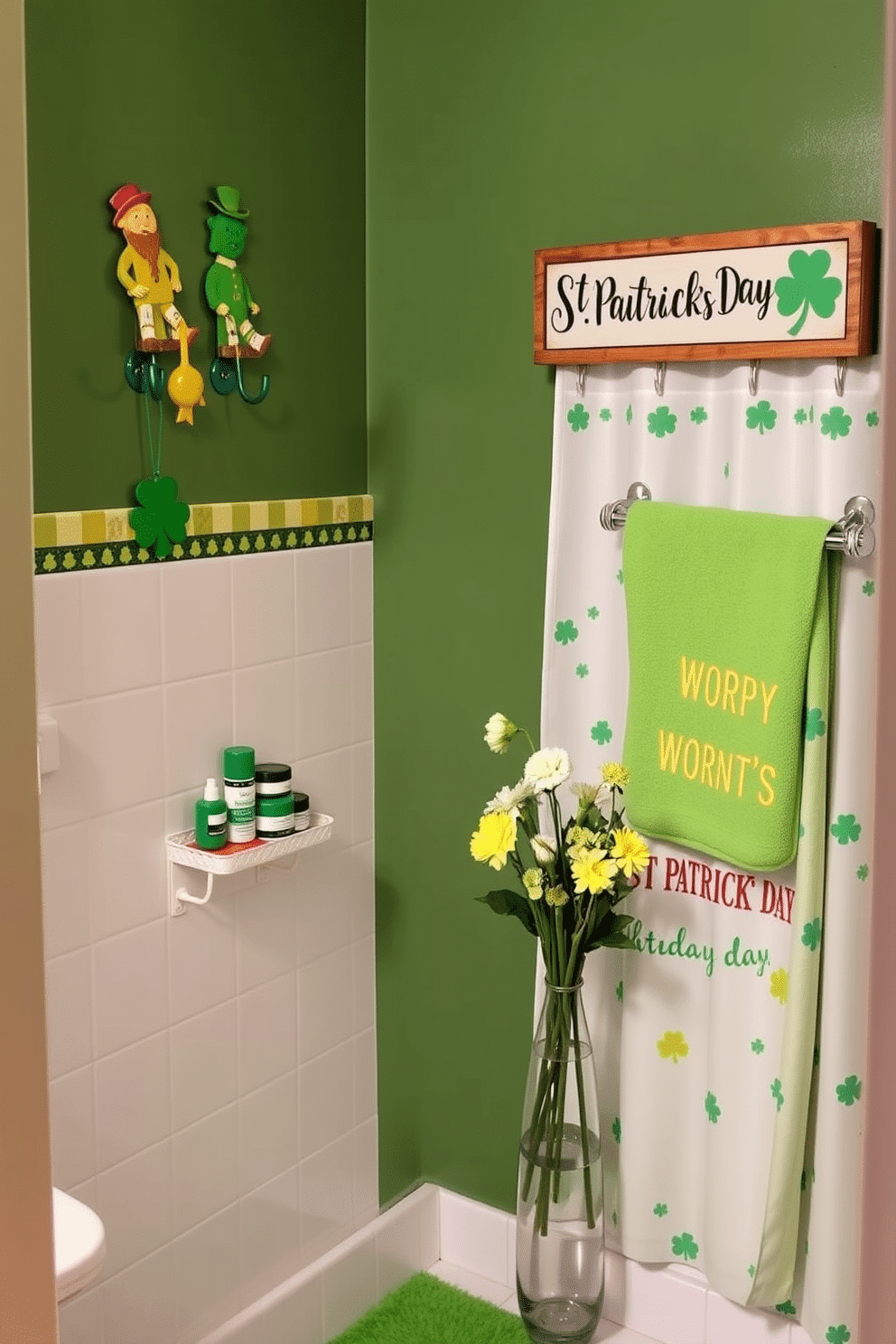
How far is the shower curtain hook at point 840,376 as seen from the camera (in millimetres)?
1905

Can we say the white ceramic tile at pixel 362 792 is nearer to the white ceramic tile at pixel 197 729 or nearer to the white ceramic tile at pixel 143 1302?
the white ceramic tile at pixel 197 729

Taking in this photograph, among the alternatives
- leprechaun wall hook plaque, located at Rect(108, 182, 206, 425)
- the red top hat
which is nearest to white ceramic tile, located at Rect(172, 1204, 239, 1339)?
leprechaun wall hook plaque, located at Rect(108, 182, 206, 425)

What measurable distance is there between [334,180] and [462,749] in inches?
37.9

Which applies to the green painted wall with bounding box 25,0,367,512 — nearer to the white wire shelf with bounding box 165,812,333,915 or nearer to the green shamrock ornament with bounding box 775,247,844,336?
the white wire shelf with bounding box 165,812,333,915

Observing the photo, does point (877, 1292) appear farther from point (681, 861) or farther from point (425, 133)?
point (425, 133)

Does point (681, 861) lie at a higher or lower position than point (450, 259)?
lower

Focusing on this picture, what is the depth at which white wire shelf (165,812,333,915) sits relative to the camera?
2.03m

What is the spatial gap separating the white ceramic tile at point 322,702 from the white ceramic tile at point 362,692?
0.01 m

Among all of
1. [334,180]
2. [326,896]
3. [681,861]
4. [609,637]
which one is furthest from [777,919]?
[334,180]

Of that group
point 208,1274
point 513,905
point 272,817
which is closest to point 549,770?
point 513,905

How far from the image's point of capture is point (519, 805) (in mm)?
2139

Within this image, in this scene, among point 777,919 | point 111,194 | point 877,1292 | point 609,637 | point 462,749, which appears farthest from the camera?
point 462,749

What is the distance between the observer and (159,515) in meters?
2.00

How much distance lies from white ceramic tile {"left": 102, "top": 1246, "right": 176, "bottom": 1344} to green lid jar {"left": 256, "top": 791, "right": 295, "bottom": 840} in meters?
0.65
